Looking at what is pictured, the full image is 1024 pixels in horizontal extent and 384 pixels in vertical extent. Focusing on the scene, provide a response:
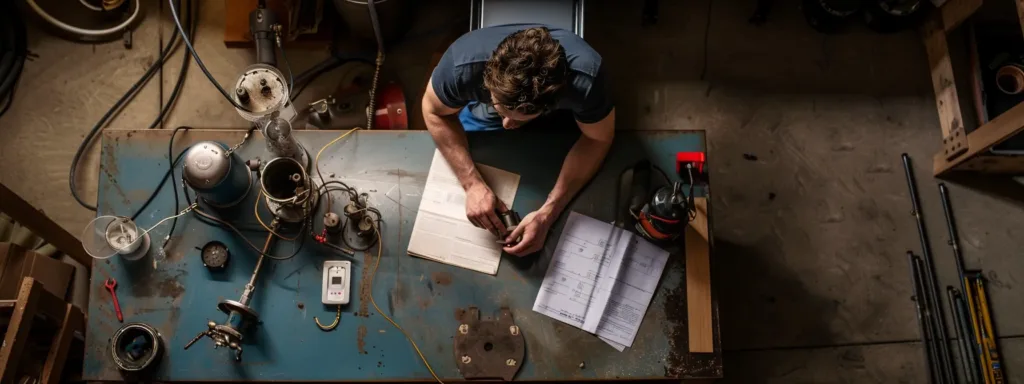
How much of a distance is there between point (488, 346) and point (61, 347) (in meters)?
1.19

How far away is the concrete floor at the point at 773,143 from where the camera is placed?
2279 millimetres

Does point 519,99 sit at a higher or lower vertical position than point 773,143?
lower

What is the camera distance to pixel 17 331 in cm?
157

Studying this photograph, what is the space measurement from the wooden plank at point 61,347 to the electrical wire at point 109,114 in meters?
0.68

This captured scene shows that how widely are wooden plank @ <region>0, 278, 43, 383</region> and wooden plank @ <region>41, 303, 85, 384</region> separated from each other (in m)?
0.13

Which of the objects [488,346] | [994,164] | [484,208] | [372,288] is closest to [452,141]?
[484,208]

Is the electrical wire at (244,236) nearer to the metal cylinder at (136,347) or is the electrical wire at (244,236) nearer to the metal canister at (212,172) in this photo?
the metal canister at (212,172)

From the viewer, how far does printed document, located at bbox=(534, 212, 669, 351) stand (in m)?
1.68

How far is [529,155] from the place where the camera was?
1.77 metres

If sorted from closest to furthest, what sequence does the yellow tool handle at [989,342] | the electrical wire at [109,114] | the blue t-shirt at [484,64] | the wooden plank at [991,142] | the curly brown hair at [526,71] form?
the curly brown hair at [526,71], the blue t-shirt at [484,64], the wooden plank at [991,142], the yellow tool handle at [989,342], the electrical wire at [109,114]

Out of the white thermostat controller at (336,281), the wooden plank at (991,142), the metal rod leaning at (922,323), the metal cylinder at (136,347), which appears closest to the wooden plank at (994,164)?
the wooden plank at (991,142)

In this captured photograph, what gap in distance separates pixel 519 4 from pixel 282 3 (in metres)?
0.90

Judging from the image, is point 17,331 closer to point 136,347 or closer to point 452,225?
point 136,347

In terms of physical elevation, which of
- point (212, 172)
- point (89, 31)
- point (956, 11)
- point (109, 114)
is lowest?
point (212, 172)
